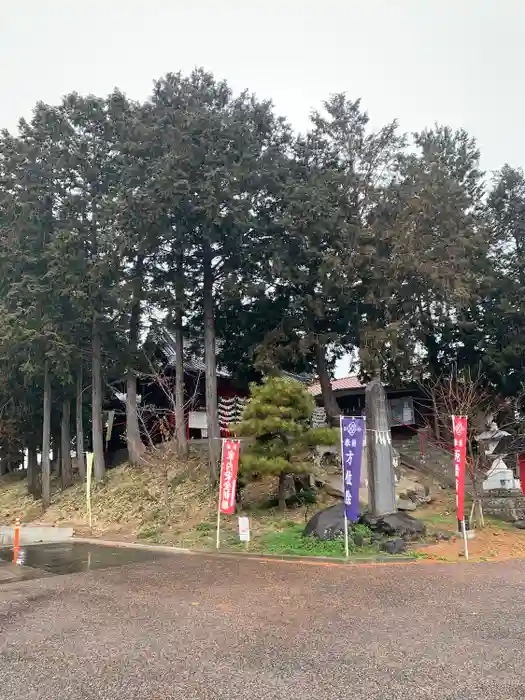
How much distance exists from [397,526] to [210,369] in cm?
905

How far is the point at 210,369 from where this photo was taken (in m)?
19.5

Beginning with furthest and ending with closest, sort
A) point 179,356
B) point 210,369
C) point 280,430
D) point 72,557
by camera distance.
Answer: point 179,356, point 210,369, point 280,430, point 72,557

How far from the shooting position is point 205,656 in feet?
17.2

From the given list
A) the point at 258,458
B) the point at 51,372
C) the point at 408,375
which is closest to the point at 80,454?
the point at 51,372

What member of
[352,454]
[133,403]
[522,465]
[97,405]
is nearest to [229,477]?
[352,454]

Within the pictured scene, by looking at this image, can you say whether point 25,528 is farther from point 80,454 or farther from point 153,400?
point 153,400

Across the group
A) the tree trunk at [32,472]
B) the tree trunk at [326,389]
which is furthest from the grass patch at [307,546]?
the tree trunk at [32,472]

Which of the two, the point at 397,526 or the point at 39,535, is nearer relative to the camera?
the point at 397,526

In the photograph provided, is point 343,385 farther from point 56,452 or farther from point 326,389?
point 56,452

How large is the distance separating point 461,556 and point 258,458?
17.8 feet

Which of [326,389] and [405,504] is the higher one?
[326,389]

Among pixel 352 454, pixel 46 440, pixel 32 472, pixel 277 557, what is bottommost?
pixel 277 557

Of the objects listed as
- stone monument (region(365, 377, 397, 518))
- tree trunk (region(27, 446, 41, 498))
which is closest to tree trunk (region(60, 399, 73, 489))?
tree trunk (region(27, 446, 41, 498))

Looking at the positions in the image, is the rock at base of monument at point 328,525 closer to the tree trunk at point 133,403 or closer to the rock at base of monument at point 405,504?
the rock at base of monument at point 405,504
